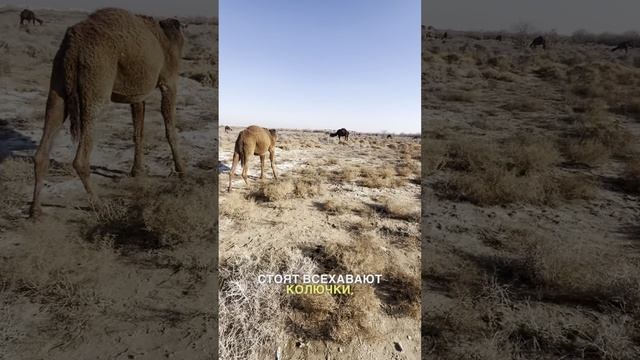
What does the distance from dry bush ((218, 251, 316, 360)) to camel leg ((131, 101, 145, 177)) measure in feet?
7.41

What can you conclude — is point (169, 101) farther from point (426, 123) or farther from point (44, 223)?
point (426, 123)

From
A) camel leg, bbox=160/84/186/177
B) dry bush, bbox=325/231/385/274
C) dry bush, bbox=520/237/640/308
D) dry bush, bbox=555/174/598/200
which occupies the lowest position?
dry bush, bbox=520/237/640/308

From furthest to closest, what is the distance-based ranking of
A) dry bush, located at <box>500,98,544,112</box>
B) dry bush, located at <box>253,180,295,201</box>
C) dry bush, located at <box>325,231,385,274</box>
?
dry bush, located at <box>500,98,544,112</box>
dry bush, located at <box>253,180,295,201</box>
dry bush, located at <box>325,231,385,274</box>

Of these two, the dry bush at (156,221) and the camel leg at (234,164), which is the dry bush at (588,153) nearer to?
the camel leg at (234,164)

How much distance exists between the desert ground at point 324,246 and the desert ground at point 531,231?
0.29m

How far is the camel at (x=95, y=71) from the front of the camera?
10.2 feet

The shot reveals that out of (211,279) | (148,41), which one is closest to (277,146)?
(148,41)

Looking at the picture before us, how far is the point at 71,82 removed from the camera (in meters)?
3.12

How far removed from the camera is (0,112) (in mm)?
6625

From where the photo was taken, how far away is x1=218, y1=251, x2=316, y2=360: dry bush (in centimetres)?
246

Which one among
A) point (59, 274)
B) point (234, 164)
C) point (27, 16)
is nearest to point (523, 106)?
point (234, 164)

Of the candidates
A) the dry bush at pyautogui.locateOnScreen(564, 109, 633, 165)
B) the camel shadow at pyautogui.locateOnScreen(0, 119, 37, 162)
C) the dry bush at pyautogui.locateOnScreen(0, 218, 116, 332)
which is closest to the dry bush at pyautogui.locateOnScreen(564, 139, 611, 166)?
the dry bush at pyautogui.locateOnScreen(564, 109, 633, 165)

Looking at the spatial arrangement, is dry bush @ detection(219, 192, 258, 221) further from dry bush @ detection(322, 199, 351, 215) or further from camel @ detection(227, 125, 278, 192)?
dry bush @ detection(322, 199, 351, 215)

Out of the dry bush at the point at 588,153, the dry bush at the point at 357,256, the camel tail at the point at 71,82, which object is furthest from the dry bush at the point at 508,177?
the camel tail at the point at 71,82
